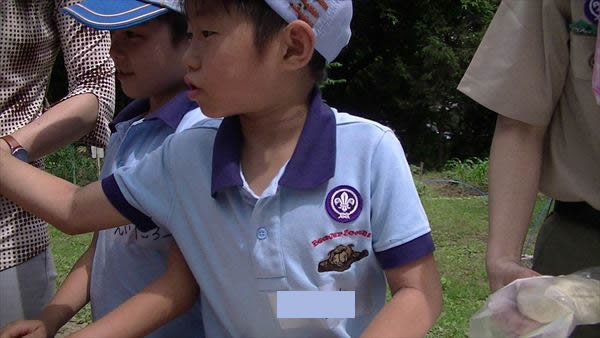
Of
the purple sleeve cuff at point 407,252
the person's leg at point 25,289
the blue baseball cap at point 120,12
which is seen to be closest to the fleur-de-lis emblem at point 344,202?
the purple sleeve cuff at point 407,252

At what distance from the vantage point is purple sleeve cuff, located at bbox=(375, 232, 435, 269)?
1431 mm

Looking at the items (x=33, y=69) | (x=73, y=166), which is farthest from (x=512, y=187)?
(x=73, y=166)

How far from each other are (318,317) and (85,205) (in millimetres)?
524

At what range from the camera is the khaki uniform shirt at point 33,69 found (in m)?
1.91

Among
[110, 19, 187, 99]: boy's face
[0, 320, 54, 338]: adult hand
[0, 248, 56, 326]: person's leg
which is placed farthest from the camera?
[0, 248, 56, 326]: person's leg

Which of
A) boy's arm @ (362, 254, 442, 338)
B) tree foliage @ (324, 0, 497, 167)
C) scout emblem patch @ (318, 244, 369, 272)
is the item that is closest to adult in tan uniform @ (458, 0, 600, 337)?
boy's arm @ (362, 254, 442, 338)

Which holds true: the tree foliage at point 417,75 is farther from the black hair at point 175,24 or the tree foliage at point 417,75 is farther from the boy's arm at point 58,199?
the boy's arm at point 58,199

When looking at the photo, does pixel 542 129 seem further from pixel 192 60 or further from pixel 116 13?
pixel 116 13

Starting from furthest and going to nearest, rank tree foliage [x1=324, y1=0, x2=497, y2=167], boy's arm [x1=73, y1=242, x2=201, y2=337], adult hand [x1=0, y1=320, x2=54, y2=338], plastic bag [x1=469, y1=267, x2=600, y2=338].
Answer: tree foliage [x1=324, y1=0, x2=497, y2=167] → adult hand [x1=0, y1=320, x2=54, y2=338] → boy's arm [x1=73, y1=242, x2=201, y2=337] → plastic bag [x1=469, y1=267, x2=600, y2=338]

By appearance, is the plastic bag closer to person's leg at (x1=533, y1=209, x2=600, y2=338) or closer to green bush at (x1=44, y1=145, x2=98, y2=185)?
person's leg at (x1=533, y1=209, x2=600, y2=338)

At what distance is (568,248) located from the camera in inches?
62.6

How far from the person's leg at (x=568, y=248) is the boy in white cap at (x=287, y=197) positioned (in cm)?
30

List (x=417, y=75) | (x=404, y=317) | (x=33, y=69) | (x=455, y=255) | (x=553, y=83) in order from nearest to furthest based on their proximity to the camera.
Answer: (x=404, y=317) < (x=553, y=83) < (x=33, y=69) < (x=455, y=255) < (x=417, y=75)

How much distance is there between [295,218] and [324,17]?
1.23 ft
